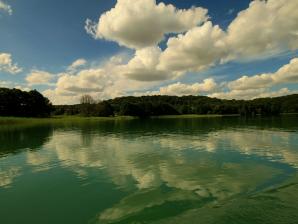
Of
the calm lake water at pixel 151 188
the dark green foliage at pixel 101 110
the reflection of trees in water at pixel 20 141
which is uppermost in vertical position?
the dark green foliage at pixel 101 110

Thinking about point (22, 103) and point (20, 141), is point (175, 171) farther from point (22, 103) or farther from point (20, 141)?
point (22, 103)

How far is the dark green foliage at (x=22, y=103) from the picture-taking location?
136125 millimetres

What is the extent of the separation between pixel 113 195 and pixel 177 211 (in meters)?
4.84

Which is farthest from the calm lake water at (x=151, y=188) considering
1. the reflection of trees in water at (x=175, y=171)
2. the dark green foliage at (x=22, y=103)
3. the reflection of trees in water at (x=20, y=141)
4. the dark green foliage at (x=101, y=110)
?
the dark green foliage at (x=101, y=110)

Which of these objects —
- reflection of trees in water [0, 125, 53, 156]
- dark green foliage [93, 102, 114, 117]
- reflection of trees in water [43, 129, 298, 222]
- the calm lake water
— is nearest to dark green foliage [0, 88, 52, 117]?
dark green foliage [93, 102, 114, 117]

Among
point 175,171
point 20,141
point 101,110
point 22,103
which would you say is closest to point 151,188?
point 175,171

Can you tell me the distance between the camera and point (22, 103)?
480ft

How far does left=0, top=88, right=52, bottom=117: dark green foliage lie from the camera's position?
136m

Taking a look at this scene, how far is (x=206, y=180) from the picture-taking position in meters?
19.2

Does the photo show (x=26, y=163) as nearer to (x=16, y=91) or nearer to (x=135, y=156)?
(x=135, y=156)

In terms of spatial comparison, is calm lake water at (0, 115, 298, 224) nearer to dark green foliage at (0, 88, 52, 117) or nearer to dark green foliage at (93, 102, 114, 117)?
dark green foliage at (0, 88, 52, 117)

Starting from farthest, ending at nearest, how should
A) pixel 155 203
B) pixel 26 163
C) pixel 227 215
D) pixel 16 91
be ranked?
pixel 16 91 < pixel 26 163 < pixel 155 203 < pixel 227 215

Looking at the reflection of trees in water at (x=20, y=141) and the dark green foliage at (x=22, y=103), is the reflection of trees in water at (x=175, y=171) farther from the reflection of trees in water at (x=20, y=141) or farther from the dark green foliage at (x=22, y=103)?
the dark green foliage at (x=22, y=103)

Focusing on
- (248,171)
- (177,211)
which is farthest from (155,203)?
(248,171)
